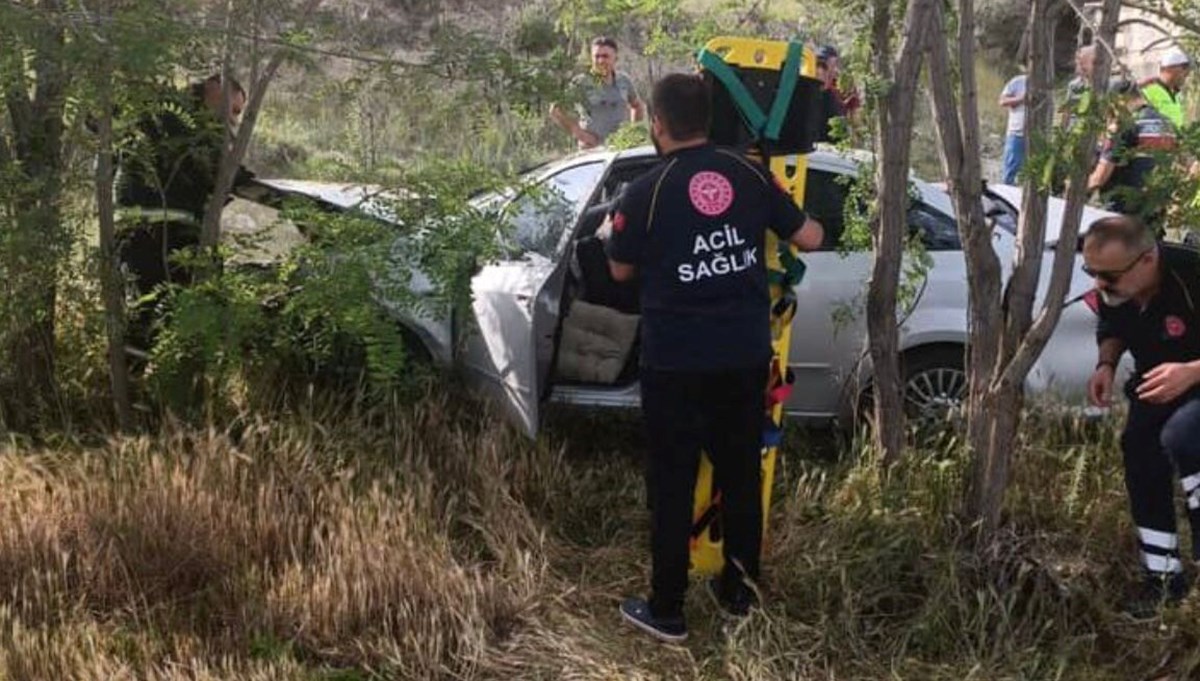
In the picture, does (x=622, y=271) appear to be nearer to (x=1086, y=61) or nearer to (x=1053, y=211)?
(x=1086, y=61)

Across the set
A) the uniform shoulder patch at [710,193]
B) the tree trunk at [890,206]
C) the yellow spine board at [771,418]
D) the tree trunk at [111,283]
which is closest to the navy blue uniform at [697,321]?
the uniform shoulder patch at [710,193]

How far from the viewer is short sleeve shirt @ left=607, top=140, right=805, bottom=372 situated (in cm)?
375

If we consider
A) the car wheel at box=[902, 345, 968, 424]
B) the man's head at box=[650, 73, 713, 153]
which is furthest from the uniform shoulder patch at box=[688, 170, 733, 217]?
the car wheel at box=[902, 345, 968, 424]

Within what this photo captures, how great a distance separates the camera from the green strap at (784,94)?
3.98 meters

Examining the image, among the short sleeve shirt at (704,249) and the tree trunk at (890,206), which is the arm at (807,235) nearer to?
the short sleeve shirt at (704,249)

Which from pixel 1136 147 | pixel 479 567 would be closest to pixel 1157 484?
pixel 1136 147

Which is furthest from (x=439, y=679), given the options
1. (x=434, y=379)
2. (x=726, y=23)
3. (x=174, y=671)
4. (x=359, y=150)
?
(x=726, y=23)

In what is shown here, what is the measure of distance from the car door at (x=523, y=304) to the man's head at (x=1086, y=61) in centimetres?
207

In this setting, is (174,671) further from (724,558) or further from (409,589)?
(724,558)

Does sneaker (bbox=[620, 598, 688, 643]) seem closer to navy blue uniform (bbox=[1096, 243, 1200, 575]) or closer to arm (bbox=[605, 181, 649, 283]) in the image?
arm (bbox=[605, 181, 649, 283])

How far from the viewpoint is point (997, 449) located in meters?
4.31

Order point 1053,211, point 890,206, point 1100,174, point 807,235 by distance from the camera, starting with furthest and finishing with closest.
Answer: point 1053,211 < point 1100,174 < point 890,206 < point 807,235

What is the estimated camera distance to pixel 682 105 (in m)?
3.75

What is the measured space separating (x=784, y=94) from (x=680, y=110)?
1.38 ft
